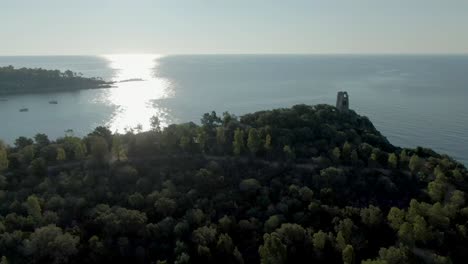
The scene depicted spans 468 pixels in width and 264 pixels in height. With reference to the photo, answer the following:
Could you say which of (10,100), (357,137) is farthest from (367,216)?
(10,100)

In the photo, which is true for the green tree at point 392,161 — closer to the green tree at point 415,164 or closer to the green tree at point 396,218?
the green tree at point 415,164

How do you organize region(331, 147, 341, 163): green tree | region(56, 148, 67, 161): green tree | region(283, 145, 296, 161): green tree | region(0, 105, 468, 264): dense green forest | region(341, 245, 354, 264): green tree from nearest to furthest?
region(341, 245, 354, 264): green tree, region(0, 105, 468, 264): dense green forest, region(56, 148, 67, 161): green tree, region(331, 147, 341, 163): green tree, region(283, 145, 296, 161): green tree

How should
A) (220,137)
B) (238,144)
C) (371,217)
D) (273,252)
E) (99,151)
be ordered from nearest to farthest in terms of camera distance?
1. (273,252)
2. (371,217)
3. (99,151)
4. (238,144)
5. (220,137)

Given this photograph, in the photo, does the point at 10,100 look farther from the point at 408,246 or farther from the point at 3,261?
the point at 408,246

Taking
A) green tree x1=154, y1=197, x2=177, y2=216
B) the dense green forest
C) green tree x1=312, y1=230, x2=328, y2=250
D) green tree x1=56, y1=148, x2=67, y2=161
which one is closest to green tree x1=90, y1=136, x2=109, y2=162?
the dense green forest

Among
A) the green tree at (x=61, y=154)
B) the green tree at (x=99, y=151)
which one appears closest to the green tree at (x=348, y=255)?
the green tree at (x=99, y=151)

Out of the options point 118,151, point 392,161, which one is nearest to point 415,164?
point 392,161

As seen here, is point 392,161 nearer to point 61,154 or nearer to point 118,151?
point 118,151

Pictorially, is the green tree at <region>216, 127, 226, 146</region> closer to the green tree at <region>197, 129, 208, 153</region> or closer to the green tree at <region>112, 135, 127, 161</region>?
the green tree at <region>197, 129, 208, 153</region>
